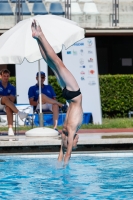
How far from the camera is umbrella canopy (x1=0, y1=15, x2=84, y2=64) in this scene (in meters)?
10.9

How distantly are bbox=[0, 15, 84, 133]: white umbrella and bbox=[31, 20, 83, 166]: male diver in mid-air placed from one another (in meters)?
4.13

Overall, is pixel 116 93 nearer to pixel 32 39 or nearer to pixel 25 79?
pixel 25 79

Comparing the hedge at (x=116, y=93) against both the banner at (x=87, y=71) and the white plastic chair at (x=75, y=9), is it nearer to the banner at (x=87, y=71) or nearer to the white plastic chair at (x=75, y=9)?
the white plastic chair at (x=75, y=9)

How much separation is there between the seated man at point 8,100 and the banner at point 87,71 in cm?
351

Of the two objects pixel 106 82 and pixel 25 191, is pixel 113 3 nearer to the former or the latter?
pixel 106 82

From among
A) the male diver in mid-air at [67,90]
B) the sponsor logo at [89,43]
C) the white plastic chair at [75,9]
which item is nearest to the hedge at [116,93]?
the white plastic chair at [75,9]

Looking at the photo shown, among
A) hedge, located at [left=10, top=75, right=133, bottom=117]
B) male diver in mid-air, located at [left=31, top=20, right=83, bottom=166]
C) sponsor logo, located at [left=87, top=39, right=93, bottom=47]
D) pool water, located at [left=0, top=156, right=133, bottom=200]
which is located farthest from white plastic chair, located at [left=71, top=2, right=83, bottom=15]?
male diver in mid-air, located at [left=31, top=20, right=83, bottom=166]

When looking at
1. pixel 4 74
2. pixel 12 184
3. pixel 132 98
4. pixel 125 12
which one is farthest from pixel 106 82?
pixel 12 184

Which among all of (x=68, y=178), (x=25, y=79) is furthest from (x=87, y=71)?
(x=68, y=178)

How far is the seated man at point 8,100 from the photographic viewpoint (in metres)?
11.9

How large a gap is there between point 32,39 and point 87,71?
4.75 metres

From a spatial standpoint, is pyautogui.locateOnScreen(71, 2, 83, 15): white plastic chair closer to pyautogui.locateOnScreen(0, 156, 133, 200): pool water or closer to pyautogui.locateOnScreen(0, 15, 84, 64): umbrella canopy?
pyautogui.locateOnScreen(0, 15, 84, 64): umbrella canopy

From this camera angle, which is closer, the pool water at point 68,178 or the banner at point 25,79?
the pool water at point 68,178

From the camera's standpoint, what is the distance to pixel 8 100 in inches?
468
